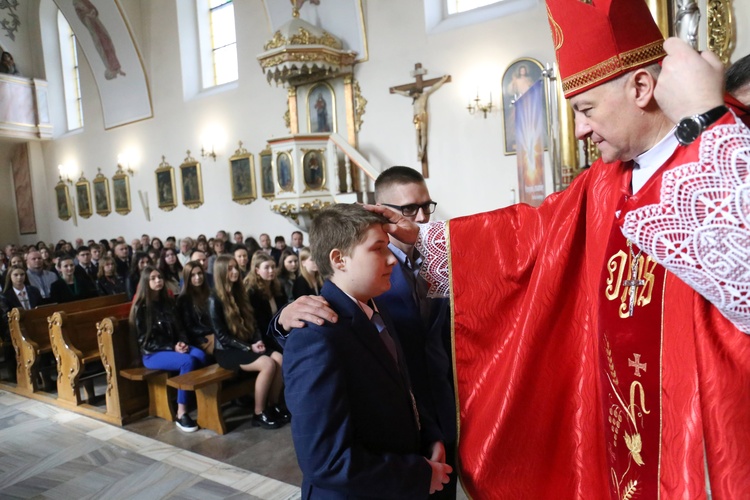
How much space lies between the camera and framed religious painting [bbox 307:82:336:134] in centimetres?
1013

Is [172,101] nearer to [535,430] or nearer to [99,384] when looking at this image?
[99,384]

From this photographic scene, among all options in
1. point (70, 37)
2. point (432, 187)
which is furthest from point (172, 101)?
point (432, 187)

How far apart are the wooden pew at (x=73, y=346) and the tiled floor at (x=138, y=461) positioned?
14.3 inches

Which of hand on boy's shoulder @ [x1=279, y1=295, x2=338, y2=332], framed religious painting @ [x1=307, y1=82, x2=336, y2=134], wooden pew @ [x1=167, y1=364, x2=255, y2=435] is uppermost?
framed religious painting @ [x1=307, y1=82, x2=336, y2=134]

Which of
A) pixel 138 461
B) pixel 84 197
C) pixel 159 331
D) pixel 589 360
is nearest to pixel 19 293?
pixel 159 331

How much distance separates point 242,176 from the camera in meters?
11.7

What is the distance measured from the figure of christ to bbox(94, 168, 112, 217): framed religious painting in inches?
112

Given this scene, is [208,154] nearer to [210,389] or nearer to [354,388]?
[210,389]

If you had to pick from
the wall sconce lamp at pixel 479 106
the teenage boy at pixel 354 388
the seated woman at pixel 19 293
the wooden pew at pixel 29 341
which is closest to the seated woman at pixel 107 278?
the seated woman at pixel 19 293

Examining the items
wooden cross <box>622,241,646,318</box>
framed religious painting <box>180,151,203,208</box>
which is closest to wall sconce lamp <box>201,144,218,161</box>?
framed religious painting <box>180,151,203,208</box>

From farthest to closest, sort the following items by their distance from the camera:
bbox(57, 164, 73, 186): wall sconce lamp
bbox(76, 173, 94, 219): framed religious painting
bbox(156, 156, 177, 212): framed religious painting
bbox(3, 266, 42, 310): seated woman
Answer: bbox(57, 164, 73, 186): wall sconce lamp
bbox(76, 173, 94, 219): framed religious painting
bbox(156, 156, 177, 212): framed religious painting
bbox(3, 266, 42, 310): seated woman

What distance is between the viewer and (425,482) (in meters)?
1.47

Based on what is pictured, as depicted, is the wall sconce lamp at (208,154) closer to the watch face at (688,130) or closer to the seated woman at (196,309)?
the seated woman at (196,309)

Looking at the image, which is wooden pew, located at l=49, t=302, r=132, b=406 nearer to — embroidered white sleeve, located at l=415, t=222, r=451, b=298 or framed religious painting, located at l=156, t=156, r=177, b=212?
embroidered white sleeve, located at l=415, t=222, r=451, b=298
